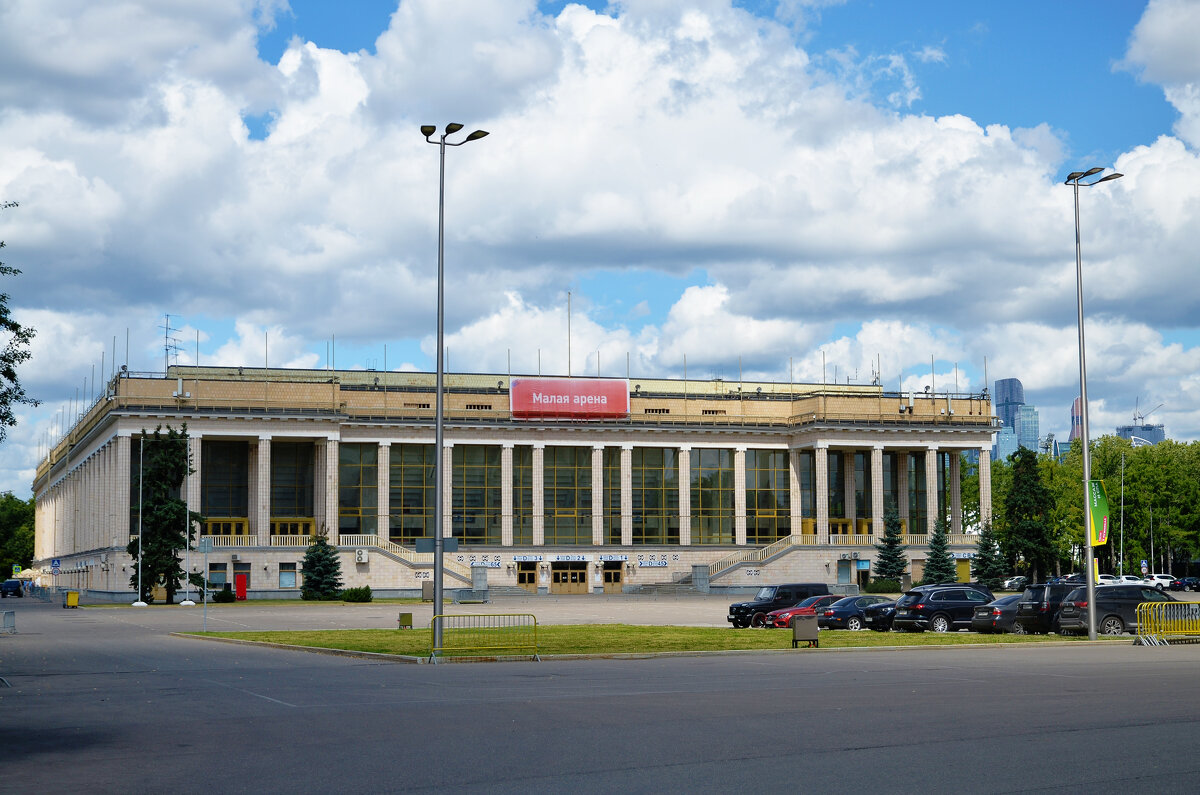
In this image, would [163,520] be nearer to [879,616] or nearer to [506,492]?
[506,492]

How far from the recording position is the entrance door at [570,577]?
9244 cm

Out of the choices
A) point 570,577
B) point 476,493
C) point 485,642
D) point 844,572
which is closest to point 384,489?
point 476,493

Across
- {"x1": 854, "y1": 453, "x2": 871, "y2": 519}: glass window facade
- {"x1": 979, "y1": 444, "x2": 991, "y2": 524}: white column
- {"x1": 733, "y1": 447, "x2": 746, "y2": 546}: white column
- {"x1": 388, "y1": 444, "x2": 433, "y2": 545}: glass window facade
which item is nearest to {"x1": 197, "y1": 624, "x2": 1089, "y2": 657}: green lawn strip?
{"x1": 388, "y1": 444, "x2": 433, "y2": 545}: glass window facade

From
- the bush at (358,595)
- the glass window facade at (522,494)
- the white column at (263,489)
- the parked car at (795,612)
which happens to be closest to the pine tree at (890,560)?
the glass window facade at (522,494)

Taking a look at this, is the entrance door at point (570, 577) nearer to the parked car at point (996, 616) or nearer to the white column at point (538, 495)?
the white column at point (538, 495)

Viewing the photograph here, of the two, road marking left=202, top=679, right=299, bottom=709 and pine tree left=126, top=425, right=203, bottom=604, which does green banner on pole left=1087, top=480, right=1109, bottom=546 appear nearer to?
road marking left=202, top=679, right=299, bottom=709

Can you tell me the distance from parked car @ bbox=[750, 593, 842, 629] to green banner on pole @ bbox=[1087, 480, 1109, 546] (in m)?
10.4

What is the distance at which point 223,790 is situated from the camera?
472 inches

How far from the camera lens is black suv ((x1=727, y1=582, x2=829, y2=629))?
47375 millimetres

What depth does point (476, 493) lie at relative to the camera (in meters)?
93.6

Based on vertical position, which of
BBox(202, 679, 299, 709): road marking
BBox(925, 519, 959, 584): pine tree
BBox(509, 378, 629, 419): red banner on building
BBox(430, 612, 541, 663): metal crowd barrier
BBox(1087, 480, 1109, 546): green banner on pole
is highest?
BBox(509, 378, 629, 419): red banner on building

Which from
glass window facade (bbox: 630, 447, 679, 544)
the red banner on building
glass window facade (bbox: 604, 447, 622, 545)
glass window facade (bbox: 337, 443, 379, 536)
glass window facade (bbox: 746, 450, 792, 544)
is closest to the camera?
glass window facade (bbox: 337, 443, 379, 536)

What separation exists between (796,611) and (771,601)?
283cm

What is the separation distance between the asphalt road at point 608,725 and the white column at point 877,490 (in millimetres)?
69426
